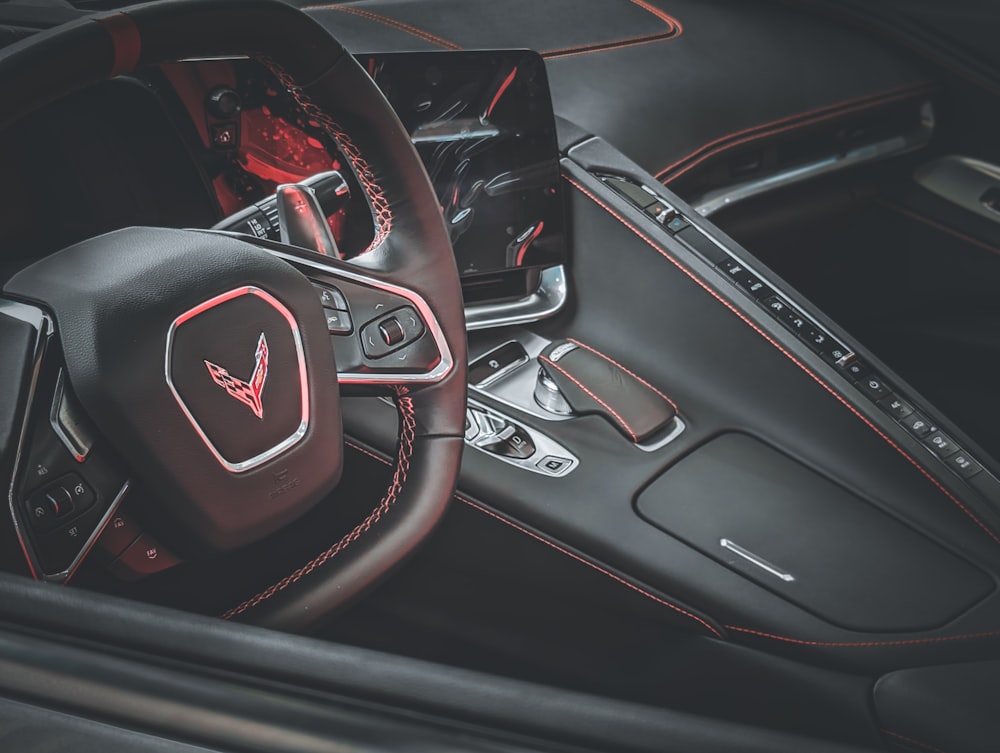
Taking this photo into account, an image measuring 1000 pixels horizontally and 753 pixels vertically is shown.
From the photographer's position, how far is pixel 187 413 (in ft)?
2.46

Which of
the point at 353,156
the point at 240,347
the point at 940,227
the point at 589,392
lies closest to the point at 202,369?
the point at 240,347

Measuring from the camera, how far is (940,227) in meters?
2.08

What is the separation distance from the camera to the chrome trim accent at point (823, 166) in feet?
6.13

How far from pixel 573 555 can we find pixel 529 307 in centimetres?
43

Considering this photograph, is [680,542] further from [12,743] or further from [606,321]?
[12,743]

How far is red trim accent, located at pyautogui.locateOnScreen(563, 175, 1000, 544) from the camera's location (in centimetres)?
127

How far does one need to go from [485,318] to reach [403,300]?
→ 0.49m

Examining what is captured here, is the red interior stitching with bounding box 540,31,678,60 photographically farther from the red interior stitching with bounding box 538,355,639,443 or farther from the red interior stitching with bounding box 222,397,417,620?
the red interior stitching with bounding box 222,397,417,620

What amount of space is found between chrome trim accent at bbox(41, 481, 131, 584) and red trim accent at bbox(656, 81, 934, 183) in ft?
4.02

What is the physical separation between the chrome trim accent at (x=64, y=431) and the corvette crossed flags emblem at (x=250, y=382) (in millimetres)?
103

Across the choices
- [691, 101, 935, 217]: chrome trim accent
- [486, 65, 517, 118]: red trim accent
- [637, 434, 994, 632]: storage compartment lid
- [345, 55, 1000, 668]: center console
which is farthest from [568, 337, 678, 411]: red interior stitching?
[691, 101, 935, 217]: chrome trim accent

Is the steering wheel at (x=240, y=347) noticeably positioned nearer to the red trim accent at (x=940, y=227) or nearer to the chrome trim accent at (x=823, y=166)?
the chrome trim accent at (x=823, y=166)

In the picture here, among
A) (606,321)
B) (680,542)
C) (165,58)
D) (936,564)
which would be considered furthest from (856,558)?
(165,58)

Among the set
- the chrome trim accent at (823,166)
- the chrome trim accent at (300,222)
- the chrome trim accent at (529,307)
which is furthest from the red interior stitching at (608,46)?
the chrome trim accent at (300,222)
